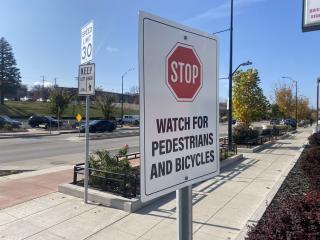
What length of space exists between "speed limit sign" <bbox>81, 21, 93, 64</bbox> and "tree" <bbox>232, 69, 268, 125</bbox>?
17953mm

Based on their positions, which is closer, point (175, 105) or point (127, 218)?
point (175, 105)

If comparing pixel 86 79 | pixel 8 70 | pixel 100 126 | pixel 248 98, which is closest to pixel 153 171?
pixel 86 79

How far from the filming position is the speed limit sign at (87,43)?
716 centimetres

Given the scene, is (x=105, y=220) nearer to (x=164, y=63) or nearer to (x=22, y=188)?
(x=22, y=188)

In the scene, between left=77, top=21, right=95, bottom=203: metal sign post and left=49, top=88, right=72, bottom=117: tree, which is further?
left=49, top=88, right=72, bottom=117: tree

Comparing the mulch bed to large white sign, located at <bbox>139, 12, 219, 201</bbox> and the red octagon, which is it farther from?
the red octagon

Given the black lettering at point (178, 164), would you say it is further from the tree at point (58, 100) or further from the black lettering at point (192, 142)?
the tree at point (58, 100)

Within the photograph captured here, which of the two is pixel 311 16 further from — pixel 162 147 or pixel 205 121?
pixel 162 147

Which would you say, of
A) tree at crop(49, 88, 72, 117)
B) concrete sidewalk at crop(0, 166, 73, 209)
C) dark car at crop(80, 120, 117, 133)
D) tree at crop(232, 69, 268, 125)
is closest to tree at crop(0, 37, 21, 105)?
tree at crop(49, 88, 72, 117)

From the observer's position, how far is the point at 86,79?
291 inches

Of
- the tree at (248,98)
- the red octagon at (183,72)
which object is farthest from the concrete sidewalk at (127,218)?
the tree at (248,98)

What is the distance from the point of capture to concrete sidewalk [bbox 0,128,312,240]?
5.78m

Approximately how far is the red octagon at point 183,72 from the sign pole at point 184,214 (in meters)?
0.50

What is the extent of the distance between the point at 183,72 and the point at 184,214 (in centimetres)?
76
